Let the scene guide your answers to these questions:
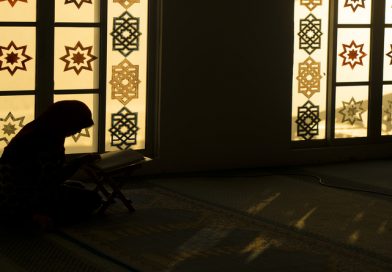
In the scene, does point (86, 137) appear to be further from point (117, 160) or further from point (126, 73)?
point (117, 160)

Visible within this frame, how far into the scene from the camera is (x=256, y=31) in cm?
816

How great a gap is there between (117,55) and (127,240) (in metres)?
2.27

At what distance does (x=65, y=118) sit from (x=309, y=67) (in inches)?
121

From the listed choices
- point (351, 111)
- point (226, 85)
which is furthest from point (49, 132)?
point (351, 111)

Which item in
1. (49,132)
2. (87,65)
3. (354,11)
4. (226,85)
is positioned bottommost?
(49,132)

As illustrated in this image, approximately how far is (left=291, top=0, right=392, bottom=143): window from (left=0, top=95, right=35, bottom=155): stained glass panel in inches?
95.4

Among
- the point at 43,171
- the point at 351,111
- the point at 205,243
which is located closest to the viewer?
the point at 205,243

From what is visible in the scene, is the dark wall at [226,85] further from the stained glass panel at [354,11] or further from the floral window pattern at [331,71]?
the stained glass panel at [354,11]

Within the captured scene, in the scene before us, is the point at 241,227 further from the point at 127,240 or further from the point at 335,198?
the point at 335,198

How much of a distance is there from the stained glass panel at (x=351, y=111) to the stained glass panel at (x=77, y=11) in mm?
2444

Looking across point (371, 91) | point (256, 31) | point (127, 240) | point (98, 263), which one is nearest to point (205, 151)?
point (256, 31)

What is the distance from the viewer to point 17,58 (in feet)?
23.7

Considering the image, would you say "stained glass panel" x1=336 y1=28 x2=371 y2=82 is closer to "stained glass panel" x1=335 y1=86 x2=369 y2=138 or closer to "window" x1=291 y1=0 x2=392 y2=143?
"window" x1=291 y1=0 x2=392 y2=143

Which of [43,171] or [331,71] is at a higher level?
[331,71]
